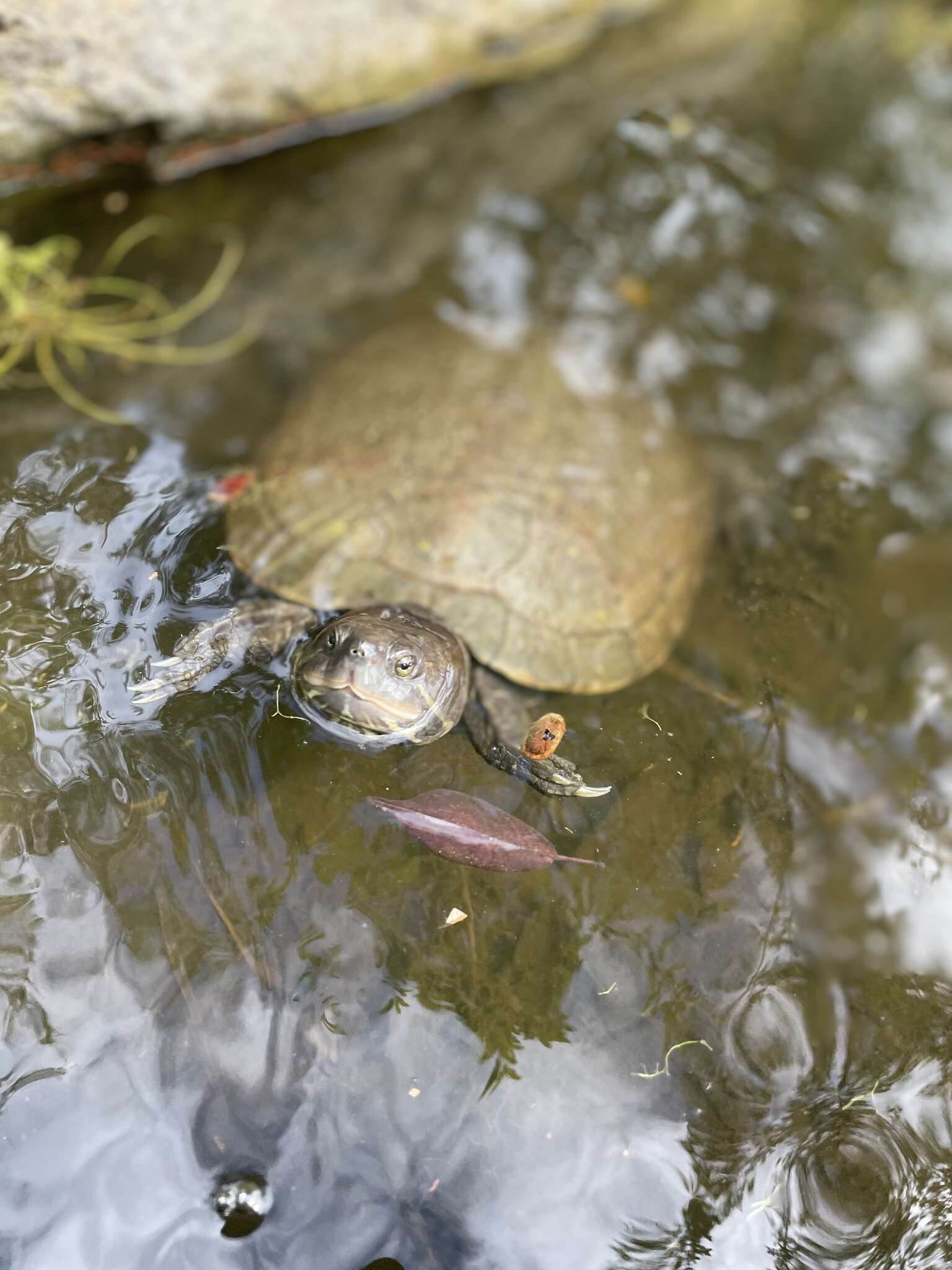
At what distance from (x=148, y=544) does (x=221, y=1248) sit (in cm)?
181

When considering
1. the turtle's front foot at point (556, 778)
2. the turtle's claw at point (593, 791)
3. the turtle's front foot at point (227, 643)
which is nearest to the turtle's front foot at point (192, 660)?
the turtle's front foot at point (227, 643)

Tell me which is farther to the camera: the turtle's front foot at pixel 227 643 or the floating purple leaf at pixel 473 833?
the turtle's front foot at pixel 227 643

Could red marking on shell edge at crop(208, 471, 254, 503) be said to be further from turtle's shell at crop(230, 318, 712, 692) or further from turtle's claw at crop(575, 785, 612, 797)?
turtle's claw at crop(575, 785, 612, 797)

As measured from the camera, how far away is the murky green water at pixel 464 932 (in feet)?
6.46

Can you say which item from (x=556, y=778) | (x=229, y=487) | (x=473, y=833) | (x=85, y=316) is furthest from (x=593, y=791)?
(x=85, y=316)

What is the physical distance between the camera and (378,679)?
2.39 meters

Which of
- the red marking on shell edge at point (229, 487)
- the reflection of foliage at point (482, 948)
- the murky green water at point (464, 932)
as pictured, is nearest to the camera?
the murky green water at point (464, 932)

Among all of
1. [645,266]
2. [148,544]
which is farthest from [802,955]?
[645,266]

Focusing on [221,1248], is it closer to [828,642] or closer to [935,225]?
[828,642]

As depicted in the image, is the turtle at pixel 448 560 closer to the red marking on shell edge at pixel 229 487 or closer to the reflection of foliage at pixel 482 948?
the red marking on shell edge at pixel 229 487

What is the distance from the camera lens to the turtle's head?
2381 millimetres

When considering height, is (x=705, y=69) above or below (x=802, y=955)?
above

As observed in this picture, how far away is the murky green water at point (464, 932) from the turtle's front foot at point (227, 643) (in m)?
0.05

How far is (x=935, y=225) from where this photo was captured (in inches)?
172
